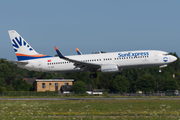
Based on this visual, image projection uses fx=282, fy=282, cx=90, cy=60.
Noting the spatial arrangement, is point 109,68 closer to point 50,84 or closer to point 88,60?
point 88,60

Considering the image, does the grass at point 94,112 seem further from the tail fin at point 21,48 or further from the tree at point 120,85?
the tree at point 120,85

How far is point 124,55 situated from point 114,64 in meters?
2.14

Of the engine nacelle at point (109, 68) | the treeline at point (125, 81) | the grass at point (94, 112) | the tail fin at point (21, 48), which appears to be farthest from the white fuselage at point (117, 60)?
the treeline at point (125, 81)

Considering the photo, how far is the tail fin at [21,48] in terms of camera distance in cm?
5041

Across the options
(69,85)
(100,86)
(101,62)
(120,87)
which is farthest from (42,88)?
(101,62)

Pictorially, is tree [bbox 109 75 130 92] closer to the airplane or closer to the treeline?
the treeline

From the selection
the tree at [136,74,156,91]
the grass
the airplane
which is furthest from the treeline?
the grass

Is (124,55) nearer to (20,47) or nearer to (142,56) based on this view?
(142,56)

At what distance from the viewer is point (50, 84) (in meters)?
106

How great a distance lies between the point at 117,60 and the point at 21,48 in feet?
60.3

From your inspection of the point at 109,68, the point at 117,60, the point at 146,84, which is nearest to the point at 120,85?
the point at 146,84

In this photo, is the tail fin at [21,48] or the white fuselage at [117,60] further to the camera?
the tail fin at [21,48]

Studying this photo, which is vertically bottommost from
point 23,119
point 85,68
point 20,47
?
point 23,119

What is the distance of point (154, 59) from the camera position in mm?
43844
